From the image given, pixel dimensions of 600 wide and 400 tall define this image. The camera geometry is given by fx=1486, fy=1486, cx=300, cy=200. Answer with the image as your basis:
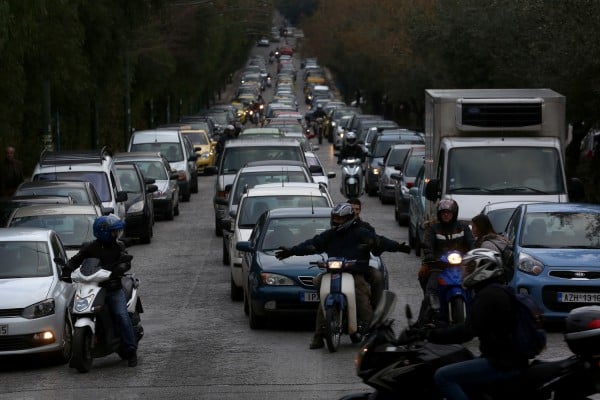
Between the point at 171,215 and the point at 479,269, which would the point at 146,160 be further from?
the point at 479,269

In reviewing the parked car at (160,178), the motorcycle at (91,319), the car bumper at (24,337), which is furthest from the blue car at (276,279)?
the parked car at (160,178)

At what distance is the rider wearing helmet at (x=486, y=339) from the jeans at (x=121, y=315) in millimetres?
5969

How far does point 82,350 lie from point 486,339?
6.18 metres

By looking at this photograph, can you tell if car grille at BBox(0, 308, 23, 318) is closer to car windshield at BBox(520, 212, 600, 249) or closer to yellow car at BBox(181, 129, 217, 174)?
car windshield at BBox(520, 212, 600, 249)

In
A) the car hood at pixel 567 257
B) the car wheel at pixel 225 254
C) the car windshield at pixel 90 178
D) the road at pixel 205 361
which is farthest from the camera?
the car windshield at pixel 90 178

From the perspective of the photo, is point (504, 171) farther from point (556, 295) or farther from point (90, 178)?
point (90, 178)

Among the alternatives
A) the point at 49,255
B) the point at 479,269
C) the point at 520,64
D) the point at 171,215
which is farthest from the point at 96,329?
the point at 520,64

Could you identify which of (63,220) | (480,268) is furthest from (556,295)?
(63,220)

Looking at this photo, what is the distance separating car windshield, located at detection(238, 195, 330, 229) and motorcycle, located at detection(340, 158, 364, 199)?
12695mm

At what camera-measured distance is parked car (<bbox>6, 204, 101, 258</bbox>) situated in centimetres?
2147

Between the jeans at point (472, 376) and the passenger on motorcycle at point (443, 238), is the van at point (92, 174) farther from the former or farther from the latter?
the jeans at point (472, 376)

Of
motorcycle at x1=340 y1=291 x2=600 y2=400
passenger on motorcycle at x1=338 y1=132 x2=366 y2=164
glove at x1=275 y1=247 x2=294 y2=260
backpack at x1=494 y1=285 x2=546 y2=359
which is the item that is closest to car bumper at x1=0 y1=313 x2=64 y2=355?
glove at x1=275 y1=247 x2=294 y2=260

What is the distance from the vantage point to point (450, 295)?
593 inches

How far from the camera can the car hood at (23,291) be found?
1474cm
